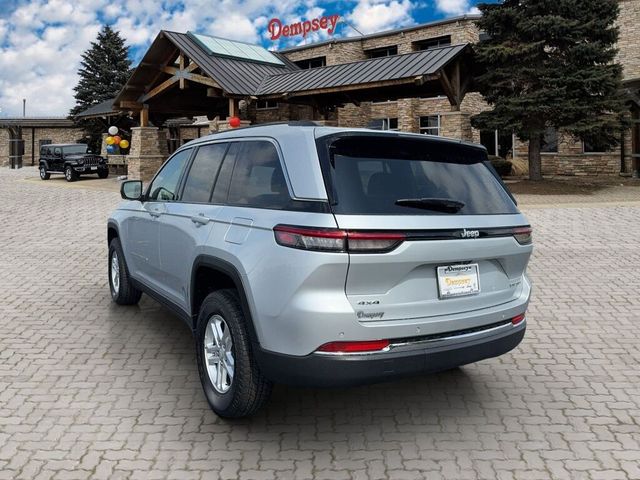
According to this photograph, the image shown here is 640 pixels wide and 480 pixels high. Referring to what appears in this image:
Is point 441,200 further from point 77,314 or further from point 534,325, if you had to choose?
point 77,314

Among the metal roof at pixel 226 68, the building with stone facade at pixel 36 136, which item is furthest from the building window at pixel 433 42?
the building with stone facade at pixel 36 136

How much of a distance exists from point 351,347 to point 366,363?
0.12 m

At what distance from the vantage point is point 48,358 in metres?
5.00

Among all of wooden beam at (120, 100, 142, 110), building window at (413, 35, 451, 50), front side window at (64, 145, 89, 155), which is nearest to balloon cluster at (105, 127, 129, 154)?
Answer: front side window at (64, 145, 89, 155)

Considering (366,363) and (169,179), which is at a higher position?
(169,179)

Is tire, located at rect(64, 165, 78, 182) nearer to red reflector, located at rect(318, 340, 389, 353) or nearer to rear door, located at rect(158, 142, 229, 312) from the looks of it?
rear door, located at rect(158, 142, 229, 312)

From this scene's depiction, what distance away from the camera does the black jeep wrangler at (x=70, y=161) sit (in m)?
30.2

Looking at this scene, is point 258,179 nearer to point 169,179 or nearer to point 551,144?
point 169,179

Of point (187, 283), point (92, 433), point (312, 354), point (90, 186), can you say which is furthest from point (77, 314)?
point (90, 186)

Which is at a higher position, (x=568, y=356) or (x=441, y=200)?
(x=441, y=200)

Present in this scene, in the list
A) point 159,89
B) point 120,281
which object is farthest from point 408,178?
point 159,89

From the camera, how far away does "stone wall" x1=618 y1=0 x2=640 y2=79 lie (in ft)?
96.7

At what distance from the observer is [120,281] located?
21.4ft

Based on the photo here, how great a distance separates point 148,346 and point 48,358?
2.68ft
